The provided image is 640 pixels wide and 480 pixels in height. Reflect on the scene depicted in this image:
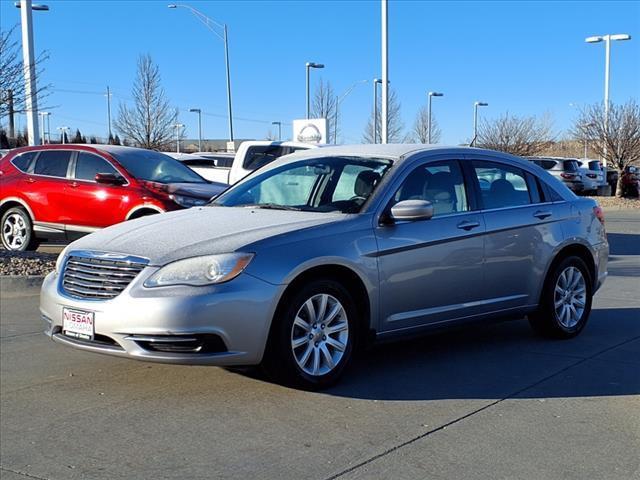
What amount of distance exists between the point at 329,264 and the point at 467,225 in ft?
4.71

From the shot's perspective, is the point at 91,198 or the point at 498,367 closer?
the point at 498,367

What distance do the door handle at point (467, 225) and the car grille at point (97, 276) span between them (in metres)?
2.47

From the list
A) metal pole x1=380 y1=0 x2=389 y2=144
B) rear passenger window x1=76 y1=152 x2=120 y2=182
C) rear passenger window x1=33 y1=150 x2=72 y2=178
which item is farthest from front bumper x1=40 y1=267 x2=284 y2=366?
metal pole x1=380 y1=0 x2=389 y2=144

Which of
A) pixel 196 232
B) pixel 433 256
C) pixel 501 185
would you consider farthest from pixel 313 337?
pixel 501 185

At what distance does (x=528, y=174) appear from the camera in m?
7.27

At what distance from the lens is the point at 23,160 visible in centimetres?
1276

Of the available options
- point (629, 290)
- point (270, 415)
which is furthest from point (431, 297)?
point (629, 290)

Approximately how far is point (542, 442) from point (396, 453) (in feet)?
2.74

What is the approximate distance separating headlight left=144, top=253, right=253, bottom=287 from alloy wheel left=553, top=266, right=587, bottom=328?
3.22 meters

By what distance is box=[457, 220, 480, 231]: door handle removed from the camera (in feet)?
21.0

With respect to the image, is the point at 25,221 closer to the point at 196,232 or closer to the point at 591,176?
the point at 196,232

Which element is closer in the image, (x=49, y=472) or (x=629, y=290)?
(x=49, y=472)

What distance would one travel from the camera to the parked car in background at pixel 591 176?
37.7 m

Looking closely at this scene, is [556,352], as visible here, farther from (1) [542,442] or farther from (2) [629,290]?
(2) [629,290]
